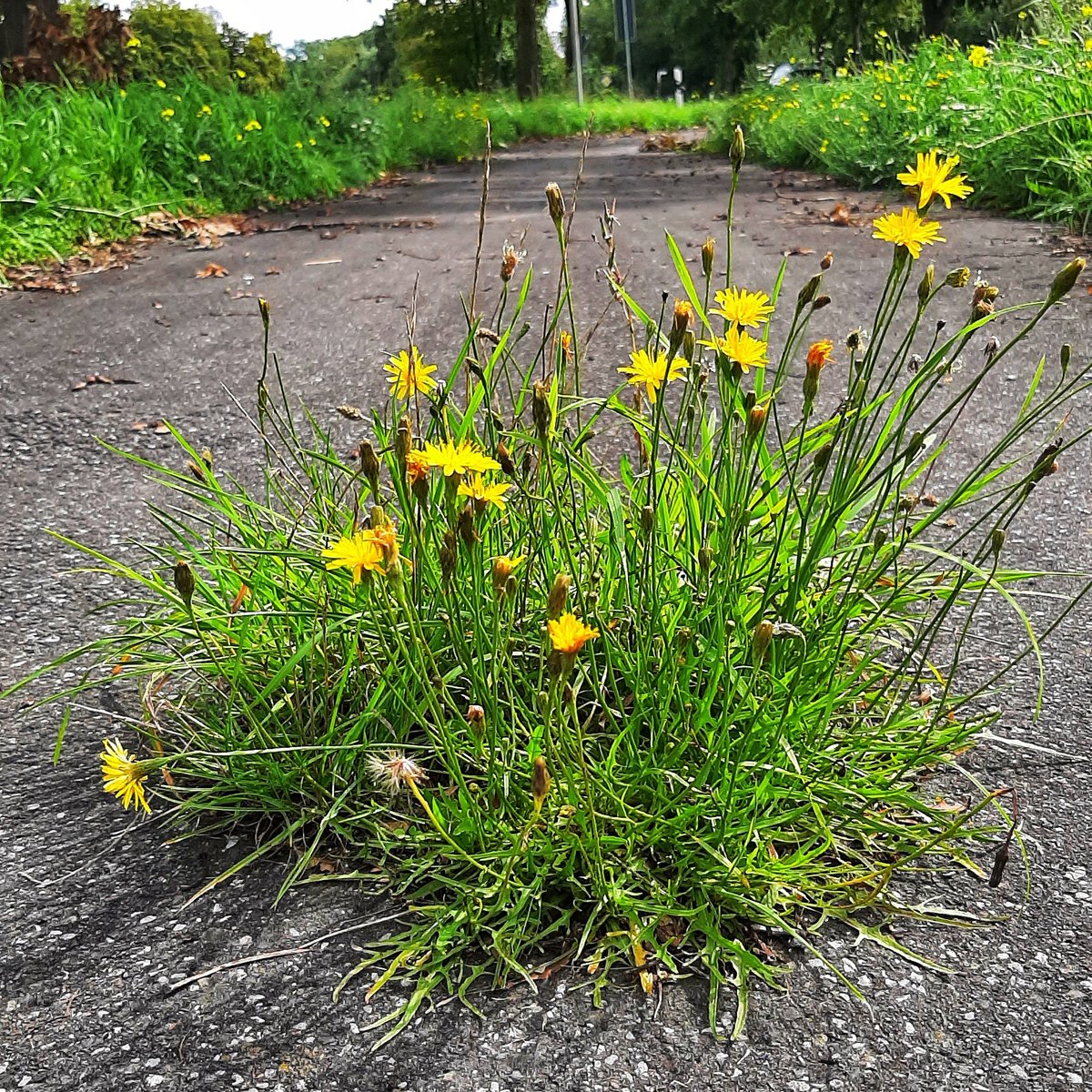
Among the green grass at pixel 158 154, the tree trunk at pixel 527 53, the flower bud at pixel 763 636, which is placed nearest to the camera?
the flower bud at pixel 763 636

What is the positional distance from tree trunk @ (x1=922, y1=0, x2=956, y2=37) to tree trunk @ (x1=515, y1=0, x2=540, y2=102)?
7.96 m

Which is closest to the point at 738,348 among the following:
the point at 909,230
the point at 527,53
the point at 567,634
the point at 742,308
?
the point at 742,308

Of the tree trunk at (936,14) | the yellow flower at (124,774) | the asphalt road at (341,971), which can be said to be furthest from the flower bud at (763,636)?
the tree trunk at (936,14)

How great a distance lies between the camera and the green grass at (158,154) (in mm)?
5320

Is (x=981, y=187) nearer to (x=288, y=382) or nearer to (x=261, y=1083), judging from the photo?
(x=288, y=382)

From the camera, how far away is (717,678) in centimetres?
139

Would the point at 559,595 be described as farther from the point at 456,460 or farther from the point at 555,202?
the point at 555,202

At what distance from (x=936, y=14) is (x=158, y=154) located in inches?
726

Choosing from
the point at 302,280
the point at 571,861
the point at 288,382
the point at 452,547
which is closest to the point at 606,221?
the point at 452,547

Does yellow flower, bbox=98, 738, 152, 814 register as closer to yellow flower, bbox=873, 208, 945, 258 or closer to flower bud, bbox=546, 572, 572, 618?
flower bud, bbox=546, 572, 572, 618

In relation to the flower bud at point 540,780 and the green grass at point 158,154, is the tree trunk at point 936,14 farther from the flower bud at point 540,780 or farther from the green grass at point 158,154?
the flower bud at point 540,780

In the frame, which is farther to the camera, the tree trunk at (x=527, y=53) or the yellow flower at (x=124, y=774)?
the tree trunk at (x=527, y=53)

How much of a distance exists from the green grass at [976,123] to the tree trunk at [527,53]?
1260 centimetres

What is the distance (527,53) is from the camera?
21.8 m
